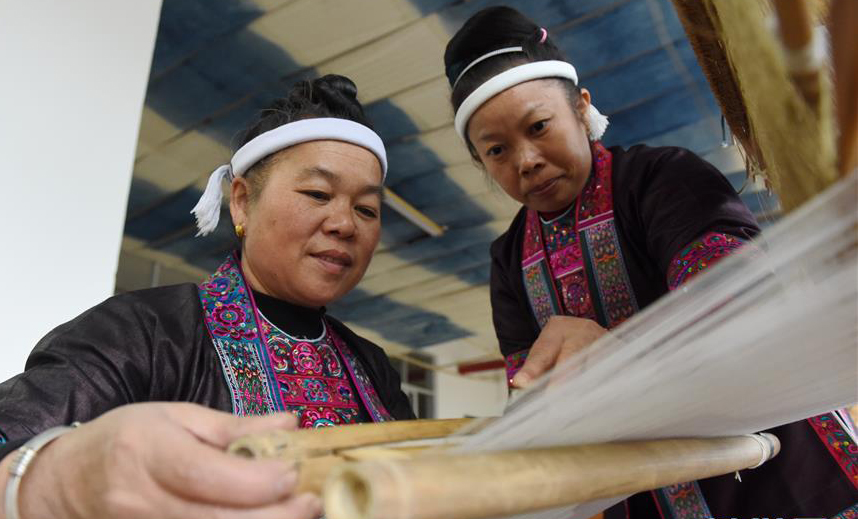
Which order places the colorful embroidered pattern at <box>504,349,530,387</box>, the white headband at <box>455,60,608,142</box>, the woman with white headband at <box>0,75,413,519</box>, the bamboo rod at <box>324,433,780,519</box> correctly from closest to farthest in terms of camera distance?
the bamboo rod at <box>324,433,780,519</box>, the woman with white headband at <box>0,75,413,519</box>, the white headband at <box>455,60,608,142</box>, the colorful embroidered pattern at <box>504,349,530,387</box>

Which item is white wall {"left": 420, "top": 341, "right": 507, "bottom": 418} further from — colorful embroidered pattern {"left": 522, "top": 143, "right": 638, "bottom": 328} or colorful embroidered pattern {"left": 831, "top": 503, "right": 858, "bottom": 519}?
colorful embroidered pattern {"left": 831, "top": 503, "right": 858, "bottom": 519}

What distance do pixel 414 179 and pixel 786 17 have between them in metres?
2.53

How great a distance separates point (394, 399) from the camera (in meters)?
1.52

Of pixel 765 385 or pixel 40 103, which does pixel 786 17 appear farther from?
pixel 40 103

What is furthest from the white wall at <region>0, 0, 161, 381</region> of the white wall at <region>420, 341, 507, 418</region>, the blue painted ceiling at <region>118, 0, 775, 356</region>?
the white wall at <region>420, 341, 507, 418</region>

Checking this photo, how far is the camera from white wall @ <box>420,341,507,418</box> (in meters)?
7.38

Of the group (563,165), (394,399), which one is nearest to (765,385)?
(563,165)

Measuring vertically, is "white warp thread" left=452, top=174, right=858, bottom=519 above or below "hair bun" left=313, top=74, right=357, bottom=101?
below

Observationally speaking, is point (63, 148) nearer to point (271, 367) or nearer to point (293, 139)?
point (293, 139)

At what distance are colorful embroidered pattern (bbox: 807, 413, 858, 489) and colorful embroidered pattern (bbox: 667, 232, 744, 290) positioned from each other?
35 centimetres

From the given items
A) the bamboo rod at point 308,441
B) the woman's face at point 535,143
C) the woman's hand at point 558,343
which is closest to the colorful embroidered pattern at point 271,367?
the woman's hand at point 558,343

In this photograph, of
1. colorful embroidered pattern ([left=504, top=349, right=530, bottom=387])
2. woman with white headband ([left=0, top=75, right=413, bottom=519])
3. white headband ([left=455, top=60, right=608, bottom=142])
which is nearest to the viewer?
woman with white headband ([left=0, top=75, right=413, bottom=519])

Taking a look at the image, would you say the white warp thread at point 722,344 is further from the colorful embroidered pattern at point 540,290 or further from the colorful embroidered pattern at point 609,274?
the colorful embroidered pattern at point 540,290

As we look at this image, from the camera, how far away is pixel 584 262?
1422mm
